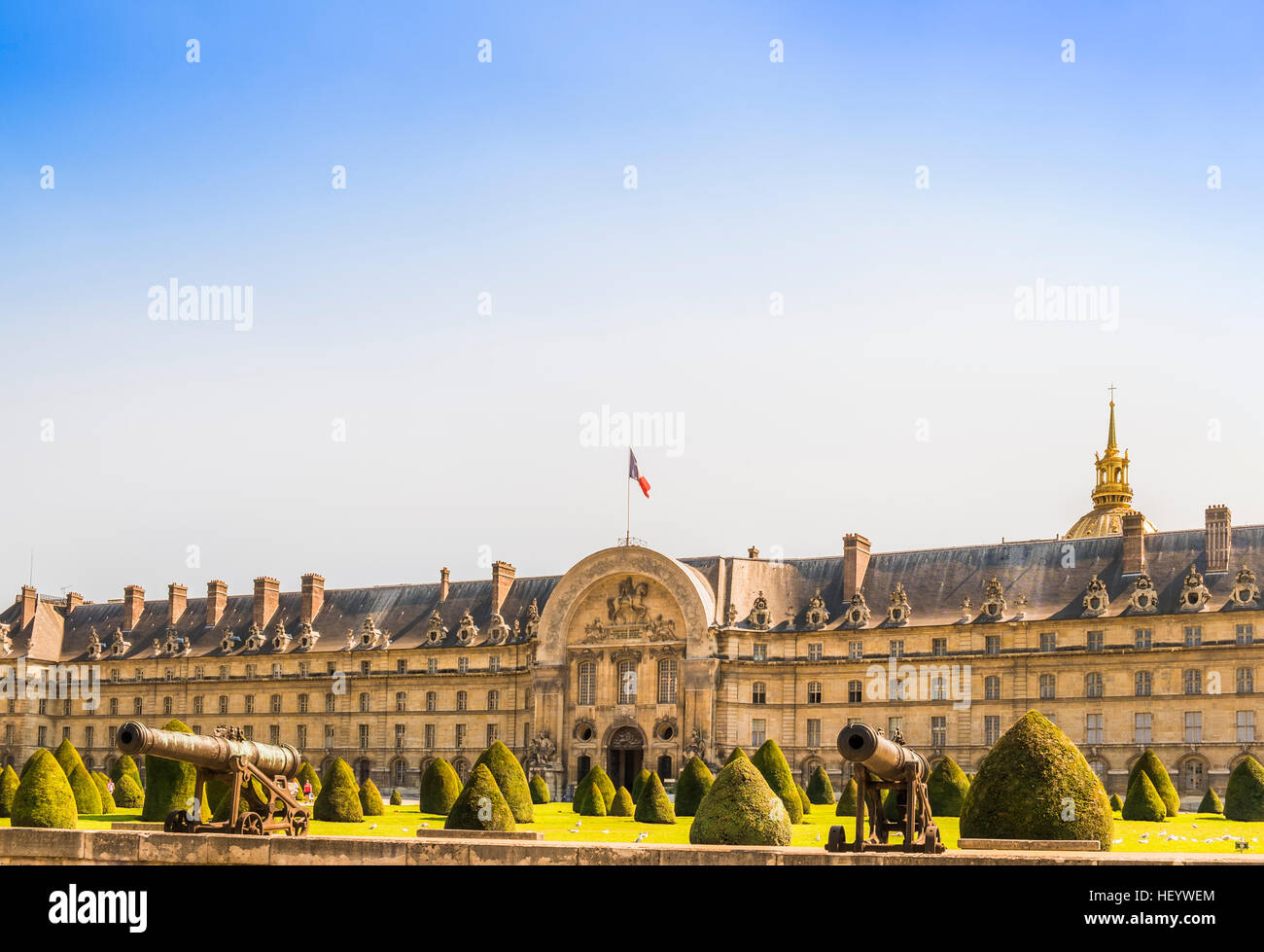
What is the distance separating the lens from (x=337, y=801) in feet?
149

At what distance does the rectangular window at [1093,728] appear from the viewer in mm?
64500

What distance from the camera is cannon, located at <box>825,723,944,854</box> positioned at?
883 inches

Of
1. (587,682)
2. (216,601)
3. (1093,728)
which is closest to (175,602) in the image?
(216,601)

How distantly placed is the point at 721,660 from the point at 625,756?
6543 mm

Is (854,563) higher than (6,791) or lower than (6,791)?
higher

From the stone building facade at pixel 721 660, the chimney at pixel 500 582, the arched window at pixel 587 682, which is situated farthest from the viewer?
the chimney at pixel 500 582

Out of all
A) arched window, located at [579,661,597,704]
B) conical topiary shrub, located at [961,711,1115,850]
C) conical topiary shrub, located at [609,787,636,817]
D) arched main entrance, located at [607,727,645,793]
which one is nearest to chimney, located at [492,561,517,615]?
arched window, located at [579,661,597,704]

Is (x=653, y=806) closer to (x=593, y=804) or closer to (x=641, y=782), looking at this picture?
(x=593, y=804)

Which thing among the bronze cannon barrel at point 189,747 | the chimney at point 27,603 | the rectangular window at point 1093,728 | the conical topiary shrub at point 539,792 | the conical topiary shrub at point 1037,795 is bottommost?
the conical topiary shrub at point 539,792

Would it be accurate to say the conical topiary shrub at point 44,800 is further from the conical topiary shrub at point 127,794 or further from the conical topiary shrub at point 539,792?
the conical topiary shrub at point 539,792

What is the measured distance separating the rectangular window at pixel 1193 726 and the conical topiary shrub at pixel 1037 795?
1415 inches

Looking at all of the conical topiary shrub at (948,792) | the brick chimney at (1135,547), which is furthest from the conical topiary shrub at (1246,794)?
the brick chimney at (1135,547)
